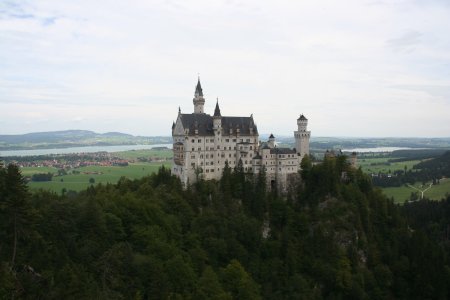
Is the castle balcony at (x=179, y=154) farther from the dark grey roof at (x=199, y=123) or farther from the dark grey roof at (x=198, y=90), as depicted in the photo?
the dark grey roof at (x=198, y=90)

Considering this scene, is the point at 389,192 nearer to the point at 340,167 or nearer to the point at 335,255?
the point at 340,167

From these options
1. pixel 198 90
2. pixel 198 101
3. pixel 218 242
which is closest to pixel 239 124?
pixel 198 101

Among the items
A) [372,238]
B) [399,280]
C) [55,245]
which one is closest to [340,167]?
[372,238]

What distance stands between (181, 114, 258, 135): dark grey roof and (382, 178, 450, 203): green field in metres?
99.4

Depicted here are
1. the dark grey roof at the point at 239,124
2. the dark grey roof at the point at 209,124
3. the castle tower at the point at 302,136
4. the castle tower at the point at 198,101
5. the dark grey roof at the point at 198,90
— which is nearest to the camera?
the dark grey roof at the point at 209,124

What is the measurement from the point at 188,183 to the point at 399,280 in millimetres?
43810

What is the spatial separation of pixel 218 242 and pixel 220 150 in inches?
883

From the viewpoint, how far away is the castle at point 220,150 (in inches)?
3469

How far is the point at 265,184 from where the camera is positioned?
8856cm

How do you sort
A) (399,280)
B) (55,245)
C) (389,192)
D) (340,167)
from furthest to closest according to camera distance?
(389,192) < (340,167) < (399,280) < (55,245)

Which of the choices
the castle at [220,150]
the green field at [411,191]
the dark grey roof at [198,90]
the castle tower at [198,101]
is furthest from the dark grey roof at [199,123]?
the green field at [411,191]

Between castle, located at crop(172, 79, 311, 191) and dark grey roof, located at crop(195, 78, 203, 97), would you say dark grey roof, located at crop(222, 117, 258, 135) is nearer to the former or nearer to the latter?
castle, located at crop(172, 79, 311, 191)

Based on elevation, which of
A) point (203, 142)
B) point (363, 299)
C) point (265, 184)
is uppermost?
point (203, 142)

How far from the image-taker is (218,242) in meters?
75.2
